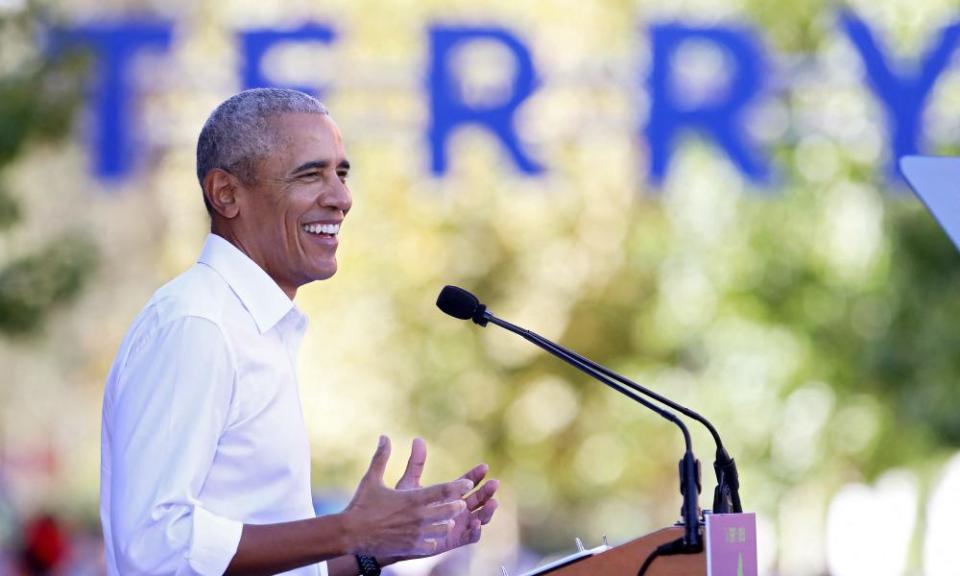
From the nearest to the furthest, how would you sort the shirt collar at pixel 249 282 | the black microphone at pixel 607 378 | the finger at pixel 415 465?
the black microphone at pixel 607 378, the finger at pixel 415 465, the shirt collar at pixel 249 282

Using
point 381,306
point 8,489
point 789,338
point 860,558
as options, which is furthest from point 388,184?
point 8,489

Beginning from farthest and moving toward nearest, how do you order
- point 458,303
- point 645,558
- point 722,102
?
1. point 722,102
2. point 458,303
3. point 645,558

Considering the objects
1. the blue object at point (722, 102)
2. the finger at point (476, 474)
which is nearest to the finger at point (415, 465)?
the finger at point (476, 474)

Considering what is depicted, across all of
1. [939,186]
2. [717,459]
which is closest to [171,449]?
[717,459]

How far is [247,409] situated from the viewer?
3.69 metres

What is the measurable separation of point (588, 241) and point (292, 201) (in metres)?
24.6

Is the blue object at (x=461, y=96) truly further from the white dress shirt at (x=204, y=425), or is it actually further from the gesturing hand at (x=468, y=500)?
the white dress shirt at (x=204, y=425)

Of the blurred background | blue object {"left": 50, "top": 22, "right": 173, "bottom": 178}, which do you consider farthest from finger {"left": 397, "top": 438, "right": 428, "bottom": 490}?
blue object {"left": 50, "top": 22, "right": 173, "bottom": 178}

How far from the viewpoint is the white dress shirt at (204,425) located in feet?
11.2

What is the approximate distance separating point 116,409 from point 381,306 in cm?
2423

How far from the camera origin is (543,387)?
2775 centimetres

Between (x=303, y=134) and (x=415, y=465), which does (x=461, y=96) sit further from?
(x=415, y=465)

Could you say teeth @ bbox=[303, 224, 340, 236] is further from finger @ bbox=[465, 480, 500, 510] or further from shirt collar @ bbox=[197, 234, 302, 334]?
finger @ bbox=[465, 480, 500, 510]

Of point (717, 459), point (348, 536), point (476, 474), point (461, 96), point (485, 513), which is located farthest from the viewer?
point (461, 96)
